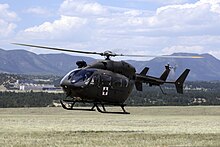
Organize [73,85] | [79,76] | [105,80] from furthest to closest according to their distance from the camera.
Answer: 1. [105,80]
2. [79,76]
3. [73,85]

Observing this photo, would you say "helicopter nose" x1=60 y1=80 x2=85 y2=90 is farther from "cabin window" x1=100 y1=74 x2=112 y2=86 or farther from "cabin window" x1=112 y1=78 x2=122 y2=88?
"cabin window" x1=112 y1=78 x2=122 y2=88

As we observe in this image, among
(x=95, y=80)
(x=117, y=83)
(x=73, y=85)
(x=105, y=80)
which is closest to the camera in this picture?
(x=73, y=85)

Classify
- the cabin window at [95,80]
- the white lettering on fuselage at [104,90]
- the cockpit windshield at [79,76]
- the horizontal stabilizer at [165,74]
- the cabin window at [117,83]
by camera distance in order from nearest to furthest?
1. the cockpit windshield at [79,76]
2. the cabin window at [95,80]
3. the white lettering on fuselage at [104,90]
4. the cabin window at [117,83]
5. the horizontal stabilizer at [165,74]

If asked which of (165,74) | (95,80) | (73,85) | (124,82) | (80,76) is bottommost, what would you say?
(165,74)

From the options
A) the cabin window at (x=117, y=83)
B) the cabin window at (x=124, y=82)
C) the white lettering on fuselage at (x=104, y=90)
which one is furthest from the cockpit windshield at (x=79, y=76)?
the cabin window at (x=124, y=82)

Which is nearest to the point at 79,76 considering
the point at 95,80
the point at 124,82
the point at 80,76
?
the point at 80,76

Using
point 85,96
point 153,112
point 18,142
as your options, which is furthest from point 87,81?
point 153,112

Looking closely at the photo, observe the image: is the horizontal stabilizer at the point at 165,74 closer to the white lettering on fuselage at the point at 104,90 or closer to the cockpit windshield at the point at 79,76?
the white lettering on fuselage at the point at 104,90

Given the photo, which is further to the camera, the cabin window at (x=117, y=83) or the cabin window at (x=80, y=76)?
the cabin window at (x=117, y=83)

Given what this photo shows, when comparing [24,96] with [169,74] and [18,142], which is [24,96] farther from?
[18,142]

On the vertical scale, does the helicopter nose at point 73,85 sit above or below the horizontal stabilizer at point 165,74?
above

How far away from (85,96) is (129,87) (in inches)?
131

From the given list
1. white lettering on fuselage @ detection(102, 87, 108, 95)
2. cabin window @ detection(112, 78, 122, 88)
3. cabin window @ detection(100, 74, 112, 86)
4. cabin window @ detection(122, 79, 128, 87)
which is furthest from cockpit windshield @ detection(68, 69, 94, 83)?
cabin window @ detection(122, 79, 128, 87)

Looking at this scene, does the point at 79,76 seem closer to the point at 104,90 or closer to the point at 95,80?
the point at 95,80
